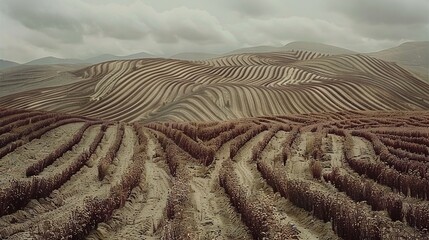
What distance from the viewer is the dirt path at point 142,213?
8.38m

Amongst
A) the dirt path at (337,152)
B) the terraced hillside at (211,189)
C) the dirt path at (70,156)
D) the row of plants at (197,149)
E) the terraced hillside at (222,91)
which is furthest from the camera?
the terraced hillside at (222,91)

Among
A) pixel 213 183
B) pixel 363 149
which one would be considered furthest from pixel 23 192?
pixel 363 149

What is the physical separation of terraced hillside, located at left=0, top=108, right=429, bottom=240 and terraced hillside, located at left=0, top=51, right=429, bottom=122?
3320 centimetres

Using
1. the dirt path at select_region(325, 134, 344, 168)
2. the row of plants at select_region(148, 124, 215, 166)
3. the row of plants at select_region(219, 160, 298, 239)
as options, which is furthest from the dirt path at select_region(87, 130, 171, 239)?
the dirt path at select_region(325, 134, 344, 168)

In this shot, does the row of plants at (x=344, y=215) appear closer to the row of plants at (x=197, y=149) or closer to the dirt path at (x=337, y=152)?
the dirt path at (x=337, y=152)

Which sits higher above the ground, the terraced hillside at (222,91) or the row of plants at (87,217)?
the row of plants at (87,217)

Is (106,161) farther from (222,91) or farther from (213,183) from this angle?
(222,91)

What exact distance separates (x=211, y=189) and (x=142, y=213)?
9.29 ft

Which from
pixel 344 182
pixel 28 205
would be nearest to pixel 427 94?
pixel 344 182

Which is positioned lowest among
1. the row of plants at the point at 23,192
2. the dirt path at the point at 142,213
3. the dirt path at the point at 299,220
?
the dirt path at the point at 142,213

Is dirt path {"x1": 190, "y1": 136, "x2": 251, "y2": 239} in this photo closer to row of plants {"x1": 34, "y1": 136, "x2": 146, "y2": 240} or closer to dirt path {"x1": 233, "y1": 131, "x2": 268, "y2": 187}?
dirt path {"x1": 233, "y1": 131, "x2": 268, "y2": 187}

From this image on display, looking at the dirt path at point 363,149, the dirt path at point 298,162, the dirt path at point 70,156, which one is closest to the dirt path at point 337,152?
the dirt path at point 363,149

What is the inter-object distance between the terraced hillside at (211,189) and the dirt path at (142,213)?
31 mm

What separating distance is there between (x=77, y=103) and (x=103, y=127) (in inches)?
2327
